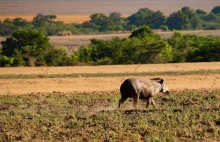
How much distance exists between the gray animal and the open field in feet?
1.47

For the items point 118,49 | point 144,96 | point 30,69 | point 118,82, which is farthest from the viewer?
point 118,49

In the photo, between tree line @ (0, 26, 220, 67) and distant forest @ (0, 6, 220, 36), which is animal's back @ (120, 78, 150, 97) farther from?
distant forest @ (0, 6, 220, 36)

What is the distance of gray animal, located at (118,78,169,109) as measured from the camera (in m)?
16.0

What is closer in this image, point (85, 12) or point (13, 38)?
point (13, 38)

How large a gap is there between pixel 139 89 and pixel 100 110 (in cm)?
141

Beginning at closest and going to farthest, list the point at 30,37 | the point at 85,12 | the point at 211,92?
1. the point at 211,92
2. the point at 30,37
3. the point at 85,12

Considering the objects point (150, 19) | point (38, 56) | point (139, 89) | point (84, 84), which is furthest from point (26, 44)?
point (150, 19)

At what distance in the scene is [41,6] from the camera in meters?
164

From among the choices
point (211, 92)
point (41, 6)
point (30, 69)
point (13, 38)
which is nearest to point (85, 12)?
point (41, 6)

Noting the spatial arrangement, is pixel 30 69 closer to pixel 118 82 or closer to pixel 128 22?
pixel 118 82

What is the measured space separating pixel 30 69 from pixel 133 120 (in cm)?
1739

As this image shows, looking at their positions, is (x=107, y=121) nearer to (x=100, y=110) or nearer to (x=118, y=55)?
(x=100, y=110)

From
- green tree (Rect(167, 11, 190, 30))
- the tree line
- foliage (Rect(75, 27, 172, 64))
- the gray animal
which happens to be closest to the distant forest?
green tree (Rect(167, 11, 190, 30))

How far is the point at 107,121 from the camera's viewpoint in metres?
13.7
